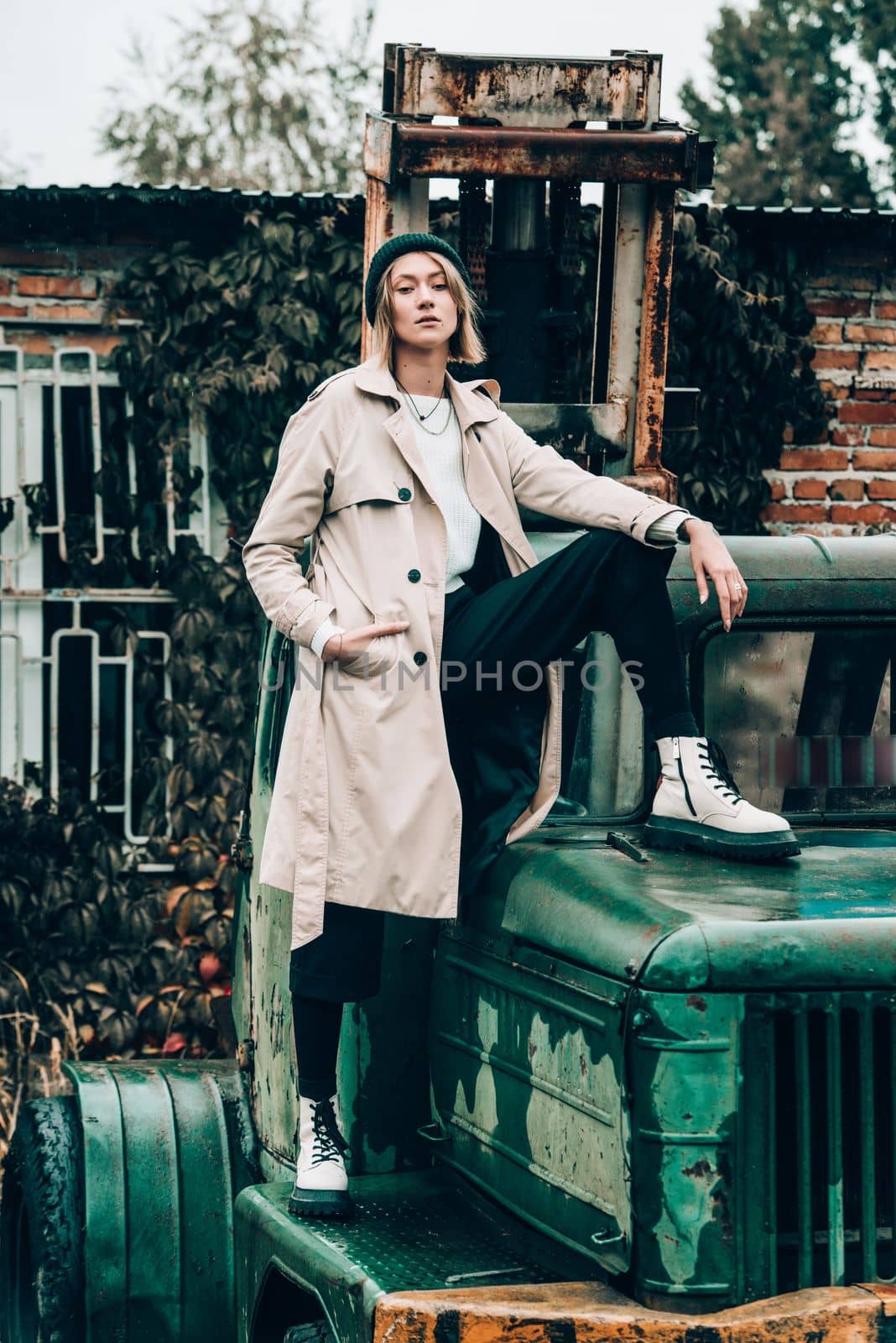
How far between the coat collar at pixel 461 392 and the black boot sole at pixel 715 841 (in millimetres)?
807

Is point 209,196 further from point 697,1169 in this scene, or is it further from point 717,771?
point 697,1169

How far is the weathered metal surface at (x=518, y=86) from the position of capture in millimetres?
3854

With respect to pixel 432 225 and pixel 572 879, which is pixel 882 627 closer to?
pixel 572 879

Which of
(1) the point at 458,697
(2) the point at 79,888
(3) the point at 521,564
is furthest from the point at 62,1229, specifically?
(2) the point at 79,888

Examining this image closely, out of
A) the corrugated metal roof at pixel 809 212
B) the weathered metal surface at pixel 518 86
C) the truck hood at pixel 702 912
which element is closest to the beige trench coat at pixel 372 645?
the truck hood at pixel 702 912

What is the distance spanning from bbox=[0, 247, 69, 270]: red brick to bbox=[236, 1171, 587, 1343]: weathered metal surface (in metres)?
4.21

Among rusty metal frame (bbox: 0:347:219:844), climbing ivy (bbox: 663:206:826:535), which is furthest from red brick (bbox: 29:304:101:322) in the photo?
climbing ivy (bbox: 663:206:826:535)

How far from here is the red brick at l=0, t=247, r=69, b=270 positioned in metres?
6.29

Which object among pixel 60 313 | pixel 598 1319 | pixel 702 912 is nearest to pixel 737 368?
pixel 60 313

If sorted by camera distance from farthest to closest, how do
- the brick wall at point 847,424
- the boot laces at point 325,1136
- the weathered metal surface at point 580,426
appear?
1. the brick wall at point 847,424
2. the weathered metal surface at point 580,426
3. the boot laces at point 325,1136

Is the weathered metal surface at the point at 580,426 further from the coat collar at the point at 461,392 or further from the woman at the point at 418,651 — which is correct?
the woman at the point at 418,651

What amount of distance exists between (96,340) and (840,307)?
291 cm

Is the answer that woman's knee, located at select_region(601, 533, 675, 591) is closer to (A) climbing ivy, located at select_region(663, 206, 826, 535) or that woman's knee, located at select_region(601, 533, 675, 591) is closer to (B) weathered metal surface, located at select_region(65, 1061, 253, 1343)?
(B) weathered metal surface, located at select_region(65, 1061, 253, 1343)

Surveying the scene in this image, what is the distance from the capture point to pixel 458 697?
2.99 m
